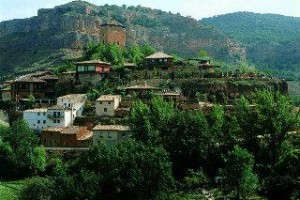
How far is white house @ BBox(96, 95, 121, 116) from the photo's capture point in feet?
245

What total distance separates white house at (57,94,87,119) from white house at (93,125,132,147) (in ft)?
29.2

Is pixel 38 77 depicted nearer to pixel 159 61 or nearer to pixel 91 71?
pixel 91 71

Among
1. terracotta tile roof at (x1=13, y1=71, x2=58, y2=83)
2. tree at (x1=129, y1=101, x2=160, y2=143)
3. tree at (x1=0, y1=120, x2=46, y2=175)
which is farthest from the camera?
terracotta tile roof at (x1=13, y1=71, x2=58, y2=83)

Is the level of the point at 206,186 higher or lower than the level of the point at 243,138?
lower

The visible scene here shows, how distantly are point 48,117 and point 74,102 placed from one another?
4434mm

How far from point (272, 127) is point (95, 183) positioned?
19.3m

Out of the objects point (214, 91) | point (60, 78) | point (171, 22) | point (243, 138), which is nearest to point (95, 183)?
point (243, 138)

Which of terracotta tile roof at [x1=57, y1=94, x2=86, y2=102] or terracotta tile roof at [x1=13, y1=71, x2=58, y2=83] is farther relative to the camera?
terracotta tile roof at [x1=13, y1=71, x2=58, y2=83]

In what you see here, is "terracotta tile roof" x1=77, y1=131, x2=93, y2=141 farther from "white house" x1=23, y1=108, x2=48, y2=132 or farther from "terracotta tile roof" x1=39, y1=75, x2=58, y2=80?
"terracotta tile roof" x1=39, y1=75, x2=58, y2=80

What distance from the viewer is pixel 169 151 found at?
6125 centimetres

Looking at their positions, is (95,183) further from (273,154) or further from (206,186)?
(273,154)

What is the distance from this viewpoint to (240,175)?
53094mm

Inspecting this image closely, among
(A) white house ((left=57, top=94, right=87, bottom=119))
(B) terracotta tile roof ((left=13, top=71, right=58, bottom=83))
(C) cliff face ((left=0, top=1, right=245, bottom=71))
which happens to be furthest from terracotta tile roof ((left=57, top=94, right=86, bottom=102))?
(C) cliff face ((left=0, top=1, right=245, bottom=71))

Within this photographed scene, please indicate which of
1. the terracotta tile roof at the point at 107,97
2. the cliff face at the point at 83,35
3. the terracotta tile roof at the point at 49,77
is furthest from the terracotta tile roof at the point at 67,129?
the cliff face at the point at 83,35
